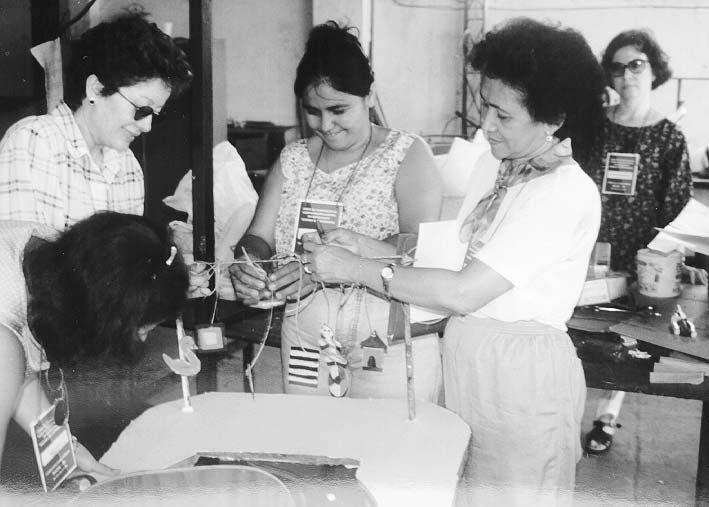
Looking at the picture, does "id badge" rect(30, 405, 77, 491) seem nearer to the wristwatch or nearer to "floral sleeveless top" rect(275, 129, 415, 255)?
the wristwatch

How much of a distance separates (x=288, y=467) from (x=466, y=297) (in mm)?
446

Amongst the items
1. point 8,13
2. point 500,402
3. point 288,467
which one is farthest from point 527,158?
point 8,13

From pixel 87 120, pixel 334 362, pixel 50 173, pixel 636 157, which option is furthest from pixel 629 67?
pixel 50 173

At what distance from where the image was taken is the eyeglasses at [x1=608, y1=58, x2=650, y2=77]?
2053mm

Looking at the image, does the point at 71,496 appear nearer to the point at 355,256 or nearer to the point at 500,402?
the point at 355,256

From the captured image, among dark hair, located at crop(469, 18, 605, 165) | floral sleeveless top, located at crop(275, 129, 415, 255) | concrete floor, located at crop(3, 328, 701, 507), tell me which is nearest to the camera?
dark hair, located at crop(469, 18, 605, 165)

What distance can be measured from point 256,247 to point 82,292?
0.71 m

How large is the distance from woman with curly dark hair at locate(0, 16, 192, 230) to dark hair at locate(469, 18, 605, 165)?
31.5 inches

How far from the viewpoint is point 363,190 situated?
171cm

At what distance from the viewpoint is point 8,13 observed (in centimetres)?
208

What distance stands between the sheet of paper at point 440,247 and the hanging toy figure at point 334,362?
0.25m

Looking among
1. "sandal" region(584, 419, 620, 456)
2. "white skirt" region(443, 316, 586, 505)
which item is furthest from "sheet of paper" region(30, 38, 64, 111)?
"sandal" region(584, 419, 620, 456)

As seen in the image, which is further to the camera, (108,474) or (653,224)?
(653,224)

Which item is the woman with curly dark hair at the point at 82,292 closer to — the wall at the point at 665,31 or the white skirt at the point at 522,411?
the white skirt at the point at 522,411
